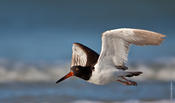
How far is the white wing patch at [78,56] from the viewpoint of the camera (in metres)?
15.6

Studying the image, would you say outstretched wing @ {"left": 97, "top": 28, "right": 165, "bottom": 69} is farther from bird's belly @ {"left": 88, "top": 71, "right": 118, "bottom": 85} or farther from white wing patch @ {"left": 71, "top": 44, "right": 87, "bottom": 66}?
white wing patch @ {"left": 71, "top": 44, "right": 87, "bottom": 66}

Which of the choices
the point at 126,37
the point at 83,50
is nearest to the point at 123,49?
the point at 126,37

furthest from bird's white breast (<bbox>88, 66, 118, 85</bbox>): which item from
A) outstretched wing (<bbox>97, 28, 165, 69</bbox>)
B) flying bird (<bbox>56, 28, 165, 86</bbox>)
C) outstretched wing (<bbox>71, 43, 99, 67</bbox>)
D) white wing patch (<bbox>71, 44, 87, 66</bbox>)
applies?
white wing patch (<bbox>71, 44, 87, 66</bbox>)

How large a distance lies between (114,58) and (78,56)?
2.93m

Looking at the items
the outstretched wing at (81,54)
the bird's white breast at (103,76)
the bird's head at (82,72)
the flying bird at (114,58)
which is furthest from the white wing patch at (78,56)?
the bird's white breast at (103,76)

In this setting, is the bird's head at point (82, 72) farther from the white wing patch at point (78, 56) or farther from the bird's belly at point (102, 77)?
the white wing patch at point (78, 56)

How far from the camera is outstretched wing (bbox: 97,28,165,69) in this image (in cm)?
1214

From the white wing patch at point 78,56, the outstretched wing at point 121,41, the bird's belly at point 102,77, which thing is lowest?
the bird's belly at point 102,77

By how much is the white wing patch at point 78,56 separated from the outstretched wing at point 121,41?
8.03ft

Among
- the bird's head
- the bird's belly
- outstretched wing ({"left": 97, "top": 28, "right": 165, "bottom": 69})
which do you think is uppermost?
outstretched wing ({"left": 97, "top": 28, "right": 165, "bottom": 69})

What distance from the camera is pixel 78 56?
15.9 metres

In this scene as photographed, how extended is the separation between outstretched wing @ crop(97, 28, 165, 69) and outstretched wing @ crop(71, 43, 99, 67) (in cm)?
181

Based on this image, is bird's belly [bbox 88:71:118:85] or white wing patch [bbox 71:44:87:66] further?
white wing patch [bbox 71:44:87:66]

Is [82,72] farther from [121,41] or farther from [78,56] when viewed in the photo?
[78,56]
